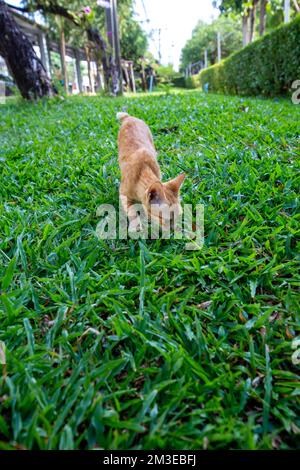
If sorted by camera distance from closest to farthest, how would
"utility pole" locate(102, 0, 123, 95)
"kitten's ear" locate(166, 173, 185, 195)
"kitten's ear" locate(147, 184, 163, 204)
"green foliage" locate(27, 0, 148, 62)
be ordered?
"kitten's ear" locate(147, 184, 163, 204) → "kitten's ear" locate(166, 173, 185, 195) → "green foliage" locate(27, 0, 148, 62) → "utility pole" locate(102, 0, 123, 95)

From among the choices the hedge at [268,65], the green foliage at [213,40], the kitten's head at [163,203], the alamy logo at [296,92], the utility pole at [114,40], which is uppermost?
the green foliage at [213,40]

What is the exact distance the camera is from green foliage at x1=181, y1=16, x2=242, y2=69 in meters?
37.7

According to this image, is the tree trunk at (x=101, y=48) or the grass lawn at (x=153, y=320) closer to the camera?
the grass lawn at (x=153, y=320)

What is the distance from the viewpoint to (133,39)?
25062mm

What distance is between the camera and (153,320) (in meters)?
1.39

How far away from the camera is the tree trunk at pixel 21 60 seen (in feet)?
23.4

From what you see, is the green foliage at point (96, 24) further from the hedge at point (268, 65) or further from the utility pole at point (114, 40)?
the hedge at point (268, 65)

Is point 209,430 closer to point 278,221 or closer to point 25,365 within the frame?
point 25,365

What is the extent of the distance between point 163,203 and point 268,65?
836cm

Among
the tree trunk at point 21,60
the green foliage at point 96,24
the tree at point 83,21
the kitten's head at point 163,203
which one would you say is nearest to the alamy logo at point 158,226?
the kitten's head at point 163,203

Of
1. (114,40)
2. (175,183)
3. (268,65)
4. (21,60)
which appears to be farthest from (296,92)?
(114,40)

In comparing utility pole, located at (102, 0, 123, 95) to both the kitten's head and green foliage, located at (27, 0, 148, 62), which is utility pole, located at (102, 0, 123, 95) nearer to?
green foliage, located at (27, 0, 148, 62)

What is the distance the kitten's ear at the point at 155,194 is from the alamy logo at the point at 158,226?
42 millimetres

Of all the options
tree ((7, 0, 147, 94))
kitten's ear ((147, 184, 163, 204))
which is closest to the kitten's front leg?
kitten's ear ((147, 184, 163, 204))
